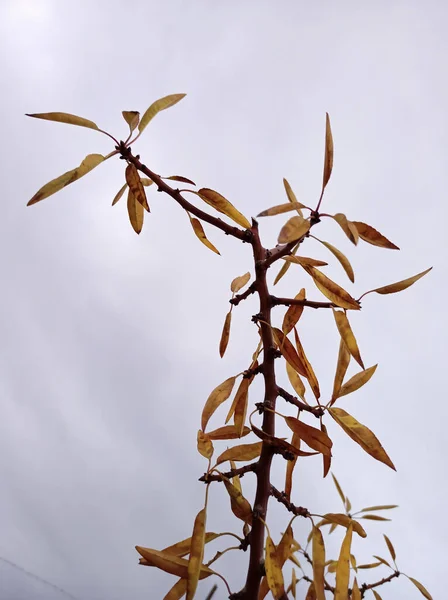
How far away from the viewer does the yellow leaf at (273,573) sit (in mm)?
370

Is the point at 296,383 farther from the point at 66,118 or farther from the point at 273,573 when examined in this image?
the point at 66,118

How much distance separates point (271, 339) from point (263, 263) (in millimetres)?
71

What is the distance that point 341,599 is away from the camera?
1.25 ft

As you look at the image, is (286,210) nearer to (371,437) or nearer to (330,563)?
(371,437)

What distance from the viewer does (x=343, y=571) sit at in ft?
1.27

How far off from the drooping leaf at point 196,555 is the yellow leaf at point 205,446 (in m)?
0.05

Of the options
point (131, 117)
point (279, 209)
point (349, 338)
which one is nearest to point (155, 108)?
point (131, 117)

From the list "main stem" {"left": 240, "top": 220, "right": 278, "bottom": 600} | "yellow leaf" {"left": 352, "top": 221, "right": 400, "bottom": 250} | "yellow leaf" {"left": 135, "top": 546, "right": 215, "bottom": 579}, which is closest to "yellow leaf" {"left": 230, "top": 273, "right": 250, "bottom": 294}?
"main stem" {"left": 240, "top": 220, "right": 278, "bottom": 600}

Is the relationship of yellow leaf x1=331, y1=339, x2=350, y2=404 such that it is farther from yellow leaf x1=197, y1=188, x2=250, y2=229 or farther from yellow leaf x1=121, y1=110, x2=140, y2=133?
yellow leaf x1=121, y1=110, x2=140, y2=133

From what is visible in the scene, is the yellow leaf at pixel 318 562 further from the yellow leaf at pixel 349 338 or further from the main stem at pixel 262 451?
the yellow leaf at pixel 349 338

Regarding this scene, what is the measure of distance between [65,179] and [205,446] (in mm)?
263

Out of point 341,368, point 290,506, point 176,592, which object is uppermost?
point 341,368

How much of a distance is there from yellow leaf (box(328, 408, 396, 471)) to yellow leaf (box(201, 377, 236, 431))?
0.33 ft

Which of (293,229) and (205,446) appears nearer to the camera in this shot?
(293,229)
